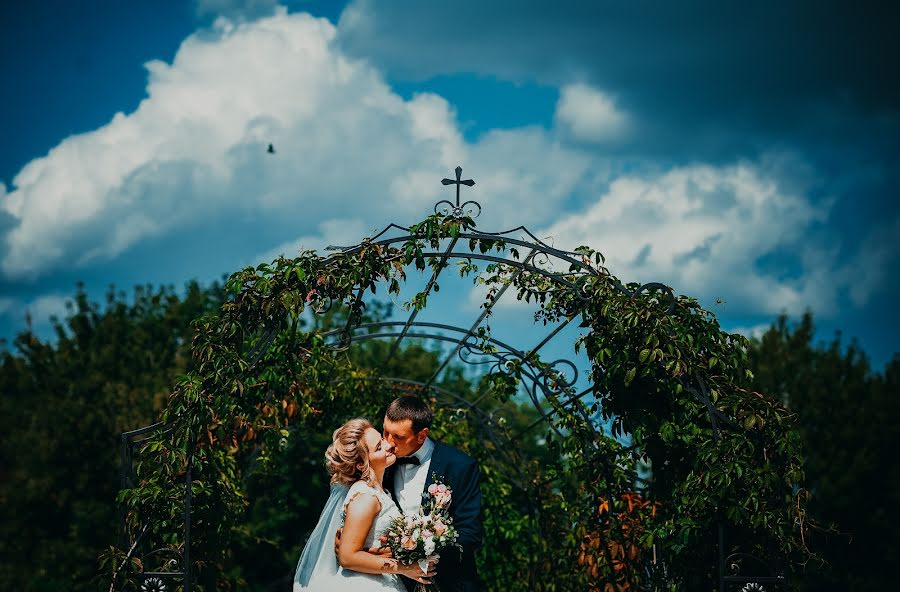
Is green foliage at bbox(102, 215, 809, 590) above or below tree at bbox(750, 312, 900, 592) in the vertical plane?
below

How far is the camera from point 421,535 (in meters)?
4.52

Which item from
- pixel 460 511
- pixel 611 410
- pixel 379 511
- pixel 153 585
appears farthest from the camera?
pixel 611 410

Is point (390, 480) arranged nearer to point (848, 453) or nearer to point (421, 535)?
point (421, 535)

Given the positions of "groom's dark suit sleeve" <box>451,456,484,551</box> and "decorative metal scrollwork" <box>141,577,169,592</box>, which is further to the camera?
"decorative metal scrollwork" <box>141,577,169,592</box>

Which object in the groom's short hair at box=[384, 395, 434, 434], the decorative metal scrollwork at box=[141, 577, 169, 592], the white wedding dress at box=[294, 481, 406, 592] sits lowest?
the decorative metal scrollwork at box=[141, 577, 169, 592]

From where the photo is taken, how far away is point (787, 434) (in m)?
5.15

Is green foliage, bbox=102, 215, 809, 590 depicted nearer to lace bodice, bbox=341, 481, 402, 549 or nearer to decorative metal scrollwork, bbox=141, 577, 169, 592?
decorative metal scrollwork, bbox=141, 577, 169, 592

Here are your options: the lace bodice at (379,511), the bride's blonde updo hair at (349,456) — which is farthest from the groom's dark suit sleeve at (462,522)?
the bride's blonde updo hair at (349,456)

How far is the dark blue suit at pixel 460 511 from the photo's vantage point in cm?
493

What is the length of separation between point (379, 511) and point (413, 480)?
604 mm

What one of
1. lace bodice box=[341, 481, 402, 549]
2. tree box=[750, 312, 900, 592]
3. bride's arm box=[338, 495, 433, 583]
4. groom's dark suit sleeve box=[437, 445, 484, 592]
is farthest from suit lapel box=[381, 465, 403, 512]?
tree box=[750, 312, 900, 592]

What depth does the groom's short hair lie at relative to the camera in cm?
490

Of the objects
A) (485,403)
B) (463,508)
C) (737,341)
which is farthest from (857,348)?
(463,508)

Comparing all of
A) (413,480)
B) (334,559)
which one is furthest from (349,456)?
(413,480)
